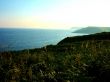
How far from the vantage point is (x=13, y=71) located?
31.5 feet

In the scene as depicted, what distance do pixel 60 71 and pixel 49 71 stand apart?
24.4 inches

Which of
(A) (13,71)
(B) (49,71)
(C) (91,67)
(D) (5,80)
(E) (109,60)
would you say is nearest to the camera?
(D) (5,80)

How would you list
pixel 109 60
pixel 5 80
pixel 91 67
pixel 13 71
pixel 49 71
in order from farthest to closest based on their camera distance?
pixel 109 60, pixel 91 67, pixel 49 71, pixel 13 71, pixel 5 80

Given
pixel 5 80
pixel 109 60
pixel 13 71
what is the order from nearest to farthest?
pixel 5 80 → pixel 13 71 → pixel 109 60

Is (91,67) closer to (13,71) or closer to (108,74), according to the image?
(108,74)

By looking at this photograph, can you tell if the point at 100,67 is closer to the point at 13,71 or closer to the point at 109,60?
the point at 109,60

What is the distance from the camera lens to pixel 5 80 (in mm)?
8766

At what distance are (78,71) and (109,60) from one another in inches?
101

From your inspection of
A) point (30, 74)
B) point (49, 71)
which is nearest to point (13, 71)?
point (30, 74)

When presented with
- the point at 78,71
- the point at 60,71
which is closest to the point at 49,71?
the point at 60,71

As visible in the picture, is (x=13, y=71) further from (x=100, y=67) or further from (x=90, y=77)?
(x=100, y=67)

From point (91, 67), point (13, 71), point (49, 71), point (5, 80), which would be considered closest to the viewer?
point (5, 80)

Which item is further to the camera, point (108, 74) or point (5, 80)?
point (108, 74)

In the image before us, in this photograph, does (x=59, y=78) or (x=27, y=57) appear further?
(x=27, y=57)
